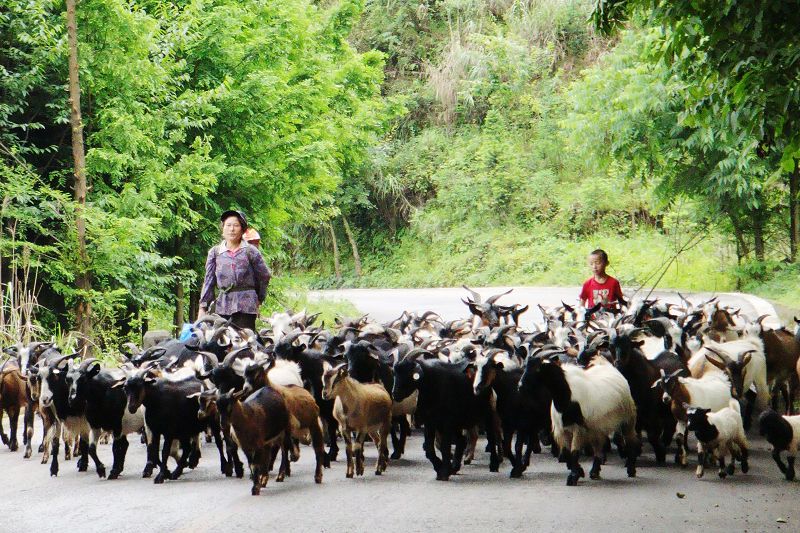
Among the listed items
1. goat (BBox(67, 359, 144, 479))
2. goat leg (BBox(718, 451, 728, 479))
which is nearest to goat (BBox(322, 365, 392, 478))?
goat (BBox(67, 359, 144, 479))

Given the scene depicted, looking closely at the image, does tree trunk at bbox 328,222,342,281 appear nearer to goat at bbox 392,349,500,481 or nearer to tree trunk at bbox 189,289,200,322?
tree trunk at bbox 189,289,200,322

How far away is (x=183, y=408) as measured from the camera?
31.3 feet

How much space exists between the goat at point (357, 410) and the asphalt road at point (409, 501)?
0.66 feet

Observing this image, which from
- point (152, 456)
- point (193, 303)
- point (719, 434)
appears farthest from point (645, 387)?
point (193, 303)

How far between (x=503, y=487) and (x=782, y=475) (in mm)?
2428

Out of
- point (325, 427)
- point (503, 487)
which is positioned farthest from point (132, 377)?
point (503, 487)

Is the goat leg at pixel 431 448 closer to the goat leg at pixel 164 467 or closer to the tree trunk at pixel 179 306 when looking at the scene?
the goat leg at pixel 164 467

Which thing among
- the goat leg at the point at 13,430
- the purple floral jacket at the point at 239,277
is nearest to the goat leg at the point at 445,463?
the purple floral jacket at the point at 239,277

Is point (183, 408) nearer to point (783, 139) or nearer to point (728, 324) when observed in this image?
point (783, 139)

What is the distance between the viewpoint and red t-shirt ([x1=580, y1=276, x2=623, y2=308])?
1409 cm

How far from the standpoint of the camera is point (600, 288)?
46.6 ft

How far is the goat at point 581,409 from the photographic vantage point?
920 cm

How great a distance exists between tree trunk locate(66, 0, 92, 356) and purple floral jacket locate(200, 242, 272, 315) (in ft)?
14.9

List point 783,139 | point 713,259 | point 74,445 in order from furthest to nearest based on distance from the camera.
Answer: point 713,259 < point 74,445 < point 783,139
